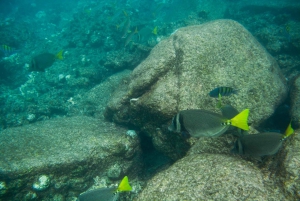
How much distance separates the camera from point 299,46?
7.77m

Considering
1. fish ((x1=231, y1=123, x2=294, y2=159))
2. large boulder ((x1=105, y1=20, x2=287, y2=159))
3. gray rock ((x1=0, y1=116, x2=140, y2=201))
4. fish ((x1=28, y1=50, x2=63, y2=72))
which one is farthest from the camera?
fish ((x1=28, y1=50, x2=63, y2=72))

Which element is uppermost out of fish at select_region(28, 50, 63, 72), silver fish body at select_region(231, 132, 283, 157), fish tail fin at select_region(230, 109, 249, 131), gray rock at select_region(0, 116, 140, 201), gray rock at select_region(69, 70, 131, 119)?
fish tail fin at select_region(230, 109, 249, 131)

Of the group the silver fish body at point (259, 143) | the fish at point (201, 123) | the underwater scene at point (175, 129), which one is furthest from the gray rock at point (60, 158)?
the silver fish body at point (259, 143)

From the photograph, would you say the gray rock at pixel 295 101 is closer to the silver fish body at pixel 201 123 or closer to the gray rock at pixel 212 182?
the gray rock at pixel 212 182

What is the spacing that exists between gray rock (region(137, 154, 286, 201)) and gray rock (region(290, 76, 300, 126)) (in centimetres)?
252

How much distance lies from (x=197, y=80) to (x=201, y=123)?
2359 mm

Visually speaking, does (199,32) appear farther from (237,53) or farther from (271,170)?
(271,170)

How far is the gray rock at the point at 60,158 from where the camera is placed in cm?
431

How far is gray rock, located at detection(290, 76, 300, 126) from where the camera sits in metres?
4.48

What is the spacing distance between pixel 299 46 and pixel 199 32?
17.4 ft

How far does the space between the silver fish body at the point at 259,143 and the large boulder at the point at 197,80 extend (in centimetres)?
165

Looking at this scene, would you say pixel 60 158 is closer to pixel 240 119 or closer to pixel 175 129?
pixel 175 129

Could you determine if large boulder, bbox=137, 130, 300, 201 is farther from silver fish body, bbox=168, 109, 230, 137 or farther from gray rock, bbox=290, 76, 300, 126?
gray rock, bbox=290, 76, 300, 126

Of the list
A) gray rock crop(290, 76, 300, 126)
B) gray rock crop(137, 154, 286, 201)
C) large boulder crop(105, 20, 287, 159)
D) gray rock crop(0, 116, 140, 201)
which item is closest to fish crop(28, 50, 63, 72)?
gray rock crop(0, 116, 140, 201)
